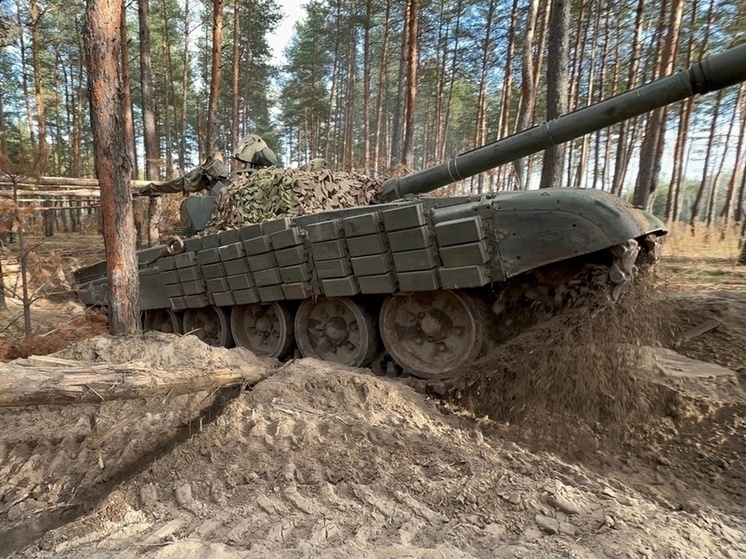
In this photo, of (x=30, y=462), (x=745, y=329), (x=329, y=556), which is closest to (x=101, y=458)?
(x=30, y=462)

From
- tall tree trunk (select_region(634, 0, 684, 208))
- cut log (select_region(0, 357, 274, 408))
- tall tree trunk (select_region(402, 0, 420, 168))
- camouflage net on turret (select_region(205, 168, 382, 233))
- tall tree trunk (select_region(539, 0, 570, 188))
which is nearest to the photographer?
cut log (select_region(0, 357, 274, 408))

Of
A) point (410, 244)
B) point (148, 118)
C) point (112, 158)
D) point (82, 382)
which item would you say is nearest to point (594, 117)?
point (410, 244)

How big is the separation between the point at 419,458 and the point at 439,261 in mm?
2000

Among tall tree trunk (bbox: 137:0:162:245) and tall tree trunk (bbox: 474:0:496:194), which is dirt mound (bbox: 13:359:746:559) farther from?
tall tree trunk (bbox: 474:0:496:194)

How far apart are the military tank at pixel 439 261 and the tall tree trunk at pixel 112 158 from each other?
1264mm

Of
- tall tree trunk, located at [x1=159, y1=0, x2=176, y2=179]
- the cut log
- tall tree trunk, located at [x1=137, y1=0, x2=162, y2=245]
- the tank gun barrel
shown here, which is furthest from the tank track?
tall tree trunk, located at [x1=159, y1=0, x2=176, y2=179]

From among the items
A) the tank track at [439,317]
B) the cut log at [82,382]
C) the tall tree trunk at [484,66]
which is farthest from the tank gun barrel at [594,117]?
the tall tree trunk at [484,66]

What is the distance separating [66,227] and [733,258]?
31.5m

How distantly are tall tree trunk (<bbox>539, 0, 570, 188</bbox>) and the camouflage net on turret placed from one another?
3.09m

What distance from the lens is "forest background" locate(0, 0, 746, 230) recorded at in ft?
43.5

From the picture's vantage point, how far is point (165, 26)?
23.5 metres

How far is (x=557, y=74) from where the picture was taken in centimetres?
798

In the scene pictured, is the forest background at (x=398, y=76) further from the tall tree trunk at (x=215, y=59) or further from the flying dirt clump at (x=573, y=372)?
the flying dirt clump at (x=573, y=372)

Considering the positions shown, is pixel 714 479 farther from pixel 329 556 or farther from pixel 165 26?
pixel 165 26
